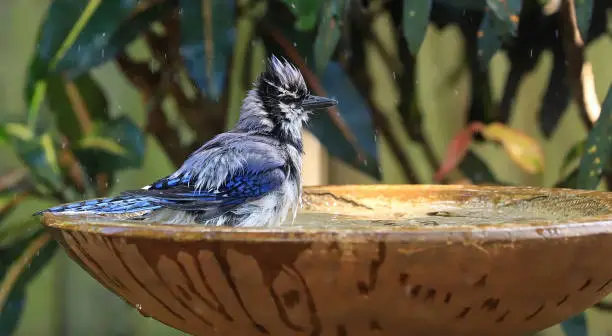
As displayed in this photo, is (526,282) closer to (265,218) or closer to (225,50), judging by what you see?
(265,218)

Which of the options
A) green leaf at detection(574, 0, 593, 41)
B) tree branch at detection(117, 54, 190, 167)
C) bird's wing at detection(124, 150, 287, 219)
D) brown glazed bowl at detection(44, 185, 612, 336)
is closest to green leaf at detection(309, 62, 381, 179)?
tree branch at detection(117, 54, 190, 167)

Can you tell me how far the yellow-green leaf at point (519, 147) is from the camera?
261 centimetres

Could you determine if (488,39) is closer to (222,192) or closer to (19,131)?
(222,192)

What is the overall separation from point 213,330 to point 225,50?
3.96 feet

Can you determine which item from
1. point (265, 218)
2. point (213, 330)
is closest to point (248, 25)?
point (265, 218)

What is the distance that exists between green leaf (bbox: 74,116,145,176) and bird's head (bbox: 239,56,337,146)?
0.56m

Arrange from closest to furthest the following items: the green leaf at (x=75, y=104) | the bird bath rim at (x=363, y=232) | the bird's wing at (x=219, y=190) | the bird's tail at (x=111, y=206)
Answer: the bird bath rim at (x=363, y=232), the bird's tail at (x=111, y=206), the bird's wing at (x=219, y=190), the green leaf at (x=75, y=104)

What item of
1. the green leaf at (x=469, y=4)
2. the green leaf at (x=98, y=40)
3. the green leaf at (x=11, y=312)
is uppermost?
the green leaf at (x=469, y=4)

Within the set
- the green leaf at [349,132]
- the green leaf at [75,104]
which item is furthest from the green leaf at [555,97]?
the green leaf at [75,104]

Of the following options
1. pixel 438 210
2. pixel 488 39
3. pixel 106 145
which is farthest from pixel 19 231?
pixel 488 39

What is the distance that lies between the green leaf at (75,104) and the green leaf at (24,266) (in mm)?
410

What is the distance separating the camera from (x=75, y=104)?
9.41ft

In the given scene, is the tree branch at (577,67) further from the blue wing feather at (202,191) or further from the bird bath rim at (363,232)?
the bird bath rim at (363,232)

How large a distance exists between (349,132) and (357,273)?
5.00 ft
